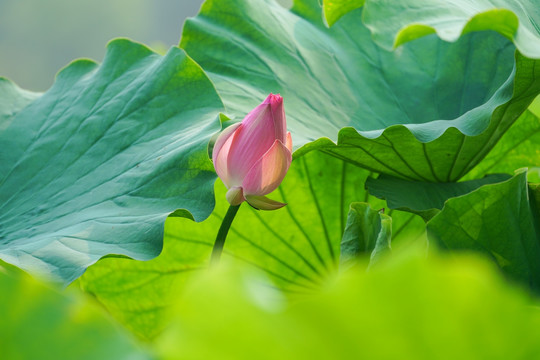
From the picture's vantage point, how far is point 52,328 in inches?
8.0

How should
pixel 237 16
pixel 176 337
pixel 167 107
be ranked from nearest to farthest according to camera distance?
pixel 176 337
pixel 167 107
pixel 237 16

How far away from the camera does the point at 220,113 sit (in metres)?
0.78

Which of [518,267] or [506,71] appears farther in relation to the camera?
[506,71]

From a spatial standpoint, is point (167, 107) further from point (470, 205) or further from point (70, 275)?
point (470, 205)

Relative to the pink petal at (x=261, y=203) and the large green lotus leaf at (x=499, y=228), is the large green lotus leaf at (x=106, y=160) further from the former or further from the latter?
the large green lotus leaf at (x=499, y=228)

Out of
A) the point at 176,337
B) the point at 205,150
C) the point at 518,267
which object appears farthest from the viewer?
the point at 205,150

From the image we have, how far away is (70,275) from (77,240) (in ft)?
0.24

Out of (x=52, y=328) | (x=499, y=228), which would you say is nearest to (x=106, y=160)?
(x=499, y=228)

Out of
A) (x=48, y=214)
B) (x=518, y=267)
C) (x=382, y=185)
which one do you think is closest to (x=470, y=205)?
(x=518, y=267)

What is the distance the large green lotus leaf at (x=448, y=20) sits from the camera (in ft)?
1.79

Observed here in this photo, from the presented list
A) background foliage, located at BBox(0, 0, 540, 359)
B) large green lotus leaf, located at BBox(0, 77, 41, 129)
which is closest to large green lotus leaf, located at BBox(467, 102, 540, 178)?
background foliage, located at BBox(0, 0, 540, 359)

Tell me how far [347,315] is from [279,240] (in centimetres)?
75

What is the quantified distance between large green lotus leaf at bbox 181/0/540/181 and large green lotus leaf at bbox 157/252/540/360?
642mm

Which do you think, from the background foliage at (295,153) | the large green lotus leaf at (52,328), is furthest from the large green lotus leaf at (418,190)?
the large green lotus leaf at (52,328)
